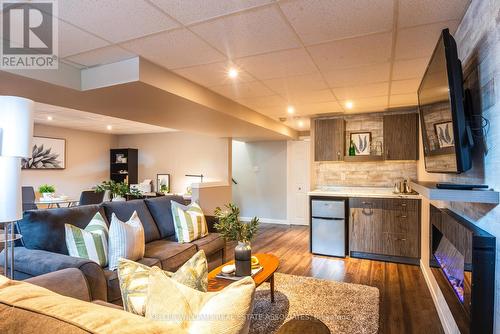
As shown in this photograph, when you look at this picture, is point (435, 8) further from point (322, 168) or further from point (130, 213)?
point (322, 168)

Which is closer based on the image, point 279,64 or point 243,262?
point 243,262

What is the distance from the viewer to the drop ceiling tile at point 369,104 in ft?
12.7

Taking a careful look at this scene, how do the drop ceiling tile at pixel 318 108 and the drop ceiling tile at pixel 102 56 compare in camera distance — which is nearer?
the drop ceiling tile at pixel 102 56

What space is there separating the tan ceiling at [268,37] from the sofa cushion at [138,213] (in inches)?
56.1

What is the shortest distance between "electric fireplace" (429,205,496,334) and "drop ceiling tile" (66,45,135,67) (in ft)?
8.53

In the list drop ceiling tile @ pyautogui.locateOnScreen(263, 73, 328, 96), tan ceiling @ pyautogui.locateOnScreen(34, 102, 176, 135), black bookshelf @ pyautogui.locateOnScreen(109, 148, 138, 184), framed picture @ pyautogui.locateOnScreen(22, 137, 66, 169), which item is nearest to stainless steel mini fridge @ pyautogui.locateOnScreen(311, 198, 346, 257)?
drop ceiling tile @ pyautogui.locateOnScreen(263, 73, 328, 96)

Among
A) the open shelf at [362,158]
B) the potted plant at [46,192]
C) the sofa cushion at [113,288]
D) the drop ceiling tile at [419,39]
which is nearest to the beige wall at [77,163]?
the potted plant at [46,192]

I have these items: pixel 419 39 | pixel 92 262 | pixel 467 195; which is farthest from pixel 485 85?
pixel 92 262

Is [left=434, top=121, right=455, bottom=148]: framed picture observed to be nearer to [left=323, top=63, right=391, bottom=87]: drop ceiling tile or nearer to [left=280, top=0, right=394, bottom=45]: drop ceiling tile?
[left=280, top=0, right=394, bottom=45]: drop ceiling tile

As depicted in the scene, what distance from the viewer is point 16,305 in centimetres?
78

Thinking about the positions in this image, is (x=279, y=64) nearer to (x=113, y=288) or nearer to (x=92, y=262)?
(x=92, y=262)

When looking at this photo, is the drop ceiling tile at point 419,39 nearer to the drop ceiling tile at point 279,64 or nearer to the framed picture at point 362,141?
the drop ceiling tile at point 279,64

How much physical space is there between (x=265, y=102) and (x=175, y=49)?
1.90 metres

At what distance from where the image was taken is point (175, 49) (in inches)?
89.8
